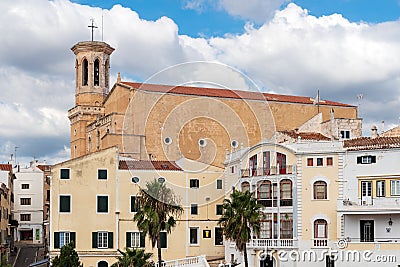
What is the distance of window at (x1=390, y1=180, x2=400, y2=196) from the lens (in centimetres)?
4090

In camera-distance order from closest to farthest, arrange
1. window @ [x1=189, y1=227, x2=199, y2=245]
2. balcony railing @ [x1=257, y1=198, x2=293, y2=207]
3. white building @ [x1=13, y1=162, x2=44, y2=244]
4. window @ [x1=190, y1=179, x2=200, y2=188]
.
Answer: balcony railing @ [x1=257, y1=198, x2=293, y2=207] → window @ [x1=189, y1=227, x2=199, y2=245] → window @ [x1=190, y1=179, x2=200, y2=188] → white building @ [x1=13, y1=162, x2=44, y2=244]

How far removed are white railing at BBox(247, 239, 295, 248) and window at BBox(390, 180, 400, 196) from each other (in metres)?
6.44

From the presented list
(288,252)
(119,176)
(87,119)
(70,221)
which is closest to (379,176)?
(288,252)

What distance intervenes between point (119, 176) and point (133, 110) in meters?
14.5

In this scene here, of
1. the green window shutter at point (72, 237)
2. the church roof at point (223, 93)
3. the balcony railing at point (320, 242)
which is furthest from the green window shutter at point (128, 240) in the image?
the balcony railing at point (320, 242)

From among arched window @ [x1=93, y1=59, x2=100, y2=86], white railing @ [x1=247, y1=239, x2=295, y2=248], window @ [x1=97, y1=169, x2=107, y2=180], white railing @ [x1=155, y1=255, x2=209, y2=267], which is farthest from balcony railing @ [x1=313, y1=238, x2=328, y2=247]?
arched window @ [x1=93, y1=59, x2=100, y2=86]

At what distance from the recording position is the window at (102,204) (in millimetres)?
45219

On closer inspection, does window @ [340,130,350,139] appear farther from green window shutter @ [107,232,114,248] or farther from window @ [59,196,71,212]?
window @ [59,196,71,212]

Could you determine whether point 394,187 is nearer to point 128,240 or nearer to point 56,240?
point 128,240

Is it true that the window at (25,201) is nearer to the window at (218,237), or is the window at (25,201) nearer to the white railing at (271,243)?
the window at (218,237)

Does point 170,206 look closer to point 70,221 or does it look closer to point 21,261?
point 70,221

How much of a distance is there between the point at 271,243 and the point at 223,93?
1754cm
